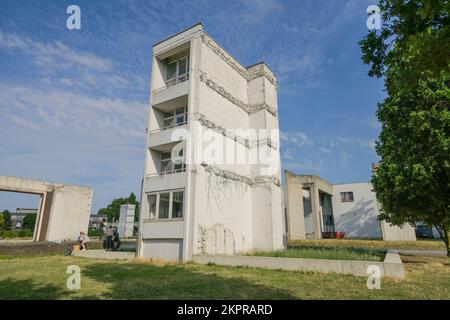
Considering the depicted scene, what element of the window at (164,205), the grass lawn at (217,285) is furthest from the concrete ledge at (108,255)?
the grass lawn at (217,285)

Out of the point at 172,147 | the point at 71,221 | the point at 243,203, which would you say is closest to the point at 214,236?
the point at 243,203

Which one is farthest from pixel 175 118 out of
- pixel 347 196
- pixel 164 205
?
pixel 347 196

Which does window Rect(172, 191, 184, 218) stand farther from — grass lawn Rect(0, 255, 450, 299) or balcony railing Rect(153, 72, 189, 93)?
balcony railing Rect(153, 72, 189, 93)

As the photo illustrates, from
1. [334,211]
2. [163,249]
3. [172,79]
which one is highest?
[172,79]

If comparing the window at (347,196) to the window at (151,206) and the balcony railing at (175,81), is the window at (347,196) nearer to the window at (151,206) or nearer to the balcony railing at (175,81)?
the balcony railing at (175,81)

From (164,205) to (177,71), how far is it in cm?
1081

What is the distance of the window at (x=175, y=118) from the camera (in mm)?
20086

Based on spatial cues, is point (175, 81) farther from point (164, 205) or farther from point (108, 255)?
point (108, 255)

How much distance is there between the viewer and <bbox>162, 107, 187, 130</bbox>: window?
2009 centimetres

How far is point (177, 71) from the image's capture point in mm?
21469

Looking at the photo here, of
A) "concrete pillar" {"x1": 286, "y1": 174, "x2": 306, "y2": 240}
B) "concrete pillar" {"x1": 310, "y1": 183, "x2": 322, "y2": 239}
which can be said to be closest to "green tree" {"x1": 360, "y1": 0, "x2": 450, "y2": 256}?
"concrete pillar" {"x1": 286, "y1": 174, "x2": 306, "y2": 240}

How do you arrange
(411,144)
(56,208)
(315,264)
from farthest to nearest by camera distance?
(56,208) → (411,144) → (315,264)

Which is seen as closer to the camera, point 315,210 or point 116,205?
point 315,210

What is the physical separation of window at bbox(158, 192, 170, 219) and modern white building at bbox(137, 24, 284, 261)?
0.22 feet
